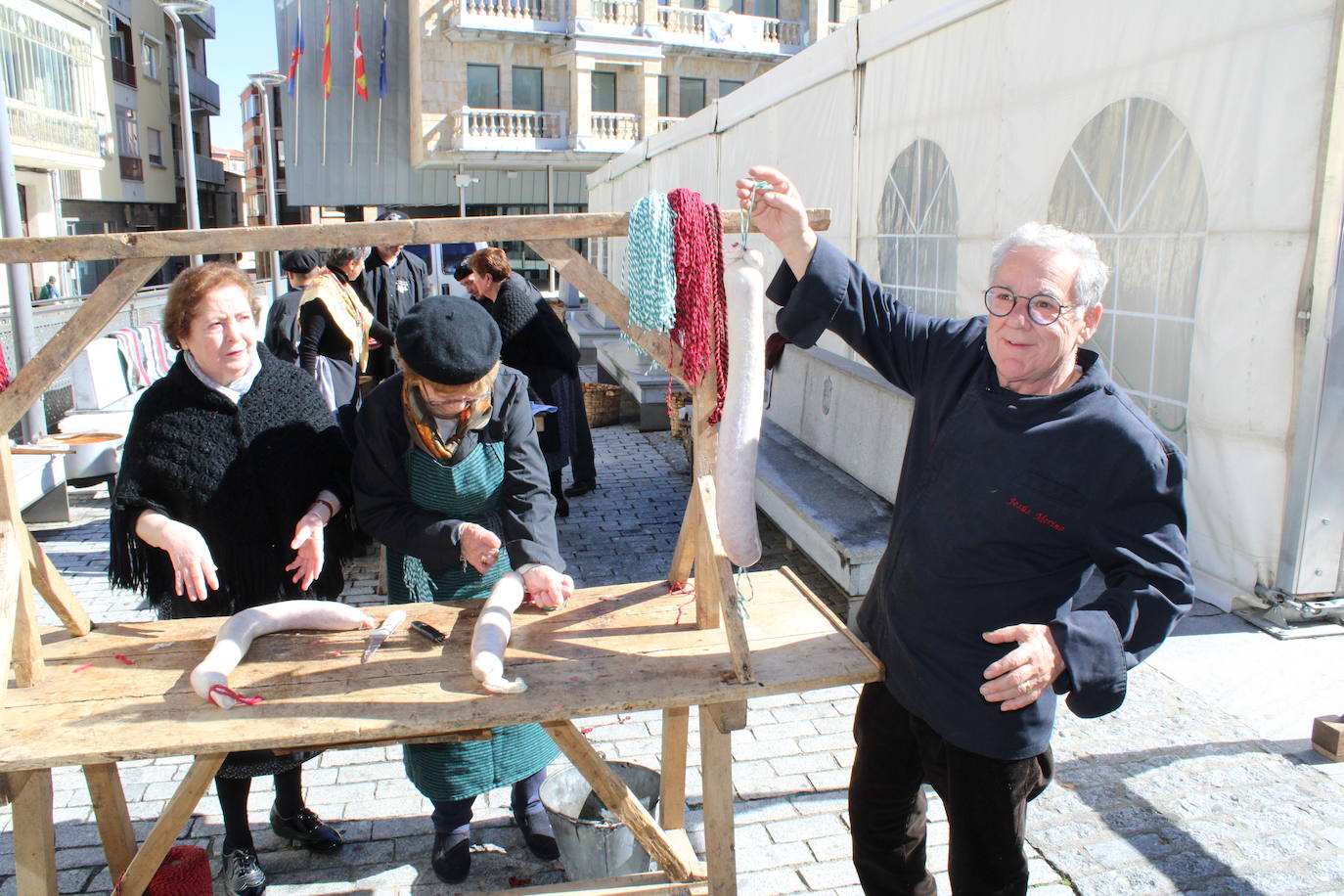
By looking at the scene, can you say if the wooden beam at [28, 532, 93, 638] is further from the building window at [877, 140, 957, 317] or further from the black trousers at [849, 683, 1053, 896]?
the building window at [877, 140, 957, 317]

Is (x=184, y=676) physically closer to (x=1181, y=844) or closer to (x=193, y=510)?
(x=193, y=510)

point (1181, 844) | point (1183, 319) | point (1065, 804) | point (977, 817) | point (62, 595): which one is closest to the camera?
point (977, 817)

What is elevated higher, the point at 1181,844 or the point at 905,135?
the point at 905,135

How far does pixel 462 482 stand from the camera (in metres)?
2.63

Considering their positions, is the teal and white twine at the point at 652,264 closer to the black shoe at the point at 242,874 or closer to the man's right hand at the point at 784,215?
the man's right hand at the point at 784,215

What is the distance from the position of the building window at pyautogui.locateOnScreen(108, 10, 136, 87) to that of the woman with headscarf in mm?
29085

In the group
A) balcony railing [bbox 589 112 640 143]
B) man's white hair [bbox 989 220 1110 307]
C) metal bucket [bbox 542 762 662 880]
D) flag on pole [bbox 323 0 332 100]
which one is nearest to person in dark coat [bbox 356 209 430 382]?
metal bucket [bbox 542 762 662 880]

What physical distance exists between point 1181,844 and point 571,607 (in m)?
1.99

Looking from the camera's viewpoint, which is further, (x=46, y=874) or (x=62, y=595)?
(x=62, y=595)

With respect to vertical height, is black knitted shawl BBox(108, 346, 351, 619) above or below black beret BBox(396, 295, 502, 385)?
below

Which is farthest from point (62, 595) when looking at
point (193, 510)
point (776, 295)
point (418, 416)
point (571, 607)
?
point (776, 295)

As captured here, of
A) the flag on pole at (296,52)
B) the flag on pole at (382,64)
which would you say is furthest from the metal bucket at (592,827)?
the flag on pole at (296,52)

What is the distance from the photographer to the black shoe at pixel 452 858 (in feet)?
9.16

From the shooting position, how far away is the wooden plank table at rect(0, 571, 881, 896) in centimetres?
204
